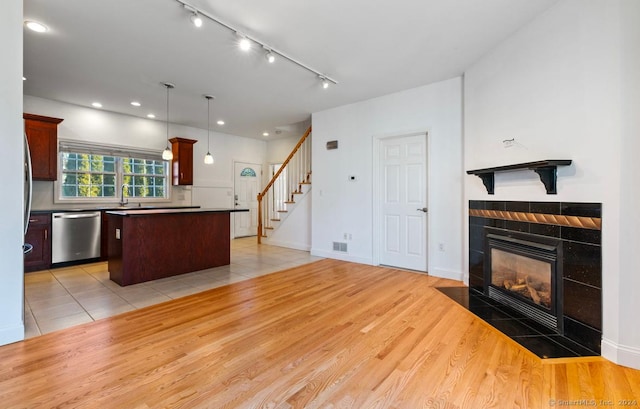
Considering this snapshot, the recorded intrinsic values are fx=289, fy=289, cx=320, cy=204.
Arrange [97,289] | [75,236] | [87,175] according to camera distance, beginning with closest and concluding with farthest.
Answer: [97,289] → [75,236] → [87,175]

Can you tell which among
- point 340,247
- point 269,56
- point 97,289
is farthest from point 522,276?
point 97,289

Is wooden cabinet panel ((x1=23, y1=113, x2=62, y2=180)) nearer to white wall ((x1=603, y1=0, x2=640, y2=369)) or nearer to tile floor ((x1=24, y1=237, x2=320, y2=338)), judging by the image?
tile floor ((x1=24, y1=237, x2=320, y2=338))

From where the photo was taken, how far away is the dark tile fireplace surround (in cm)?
216

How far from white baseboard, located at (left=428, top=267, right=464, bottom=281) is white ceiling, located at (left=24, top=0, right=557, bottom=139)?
2694mm

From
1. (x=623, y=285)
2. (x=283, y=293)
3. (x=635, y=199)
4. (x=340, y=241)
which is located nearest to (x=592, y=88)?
(x=635, y=199)

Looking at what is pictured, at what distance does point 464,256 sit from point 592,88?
7.61 feet

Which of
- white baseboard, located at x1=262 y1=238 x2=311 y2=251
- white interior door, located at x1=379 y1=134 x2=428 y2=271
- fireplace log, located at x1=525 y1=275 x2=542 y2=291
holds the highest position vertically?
white interior door, located at x1=379 y1=134 x2=428 y2=271

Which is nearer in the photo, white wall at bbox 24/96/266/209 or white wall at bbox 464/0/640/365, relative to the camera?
white wall at bbox 464/0/640/365

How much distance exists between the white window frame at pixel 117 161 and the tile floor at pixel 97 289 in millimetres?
1304

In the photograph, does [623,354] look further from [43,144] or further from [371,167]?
[43,144]

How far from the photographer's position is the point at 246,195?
816cm

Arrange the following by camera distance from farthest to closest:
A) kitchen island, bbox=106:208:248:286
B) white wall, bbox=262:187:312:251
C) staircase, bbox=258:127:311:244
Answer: staircase, bbox=258:127:311:244 → white wall, bbox=262:187:312:251 → kitchen island, bbox=106:208:248:286

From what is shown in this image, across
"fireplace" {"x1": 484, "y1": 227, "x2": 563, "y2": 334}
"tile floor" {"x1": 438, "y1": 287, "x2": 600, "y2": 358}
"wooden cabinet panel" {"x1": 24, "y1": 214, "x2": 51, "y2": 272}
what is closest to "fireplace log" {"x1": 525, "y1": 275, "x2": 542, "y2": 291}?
"fireplace" {"x1": 484, "y1": 227, "x2": 563, "y2": 334}

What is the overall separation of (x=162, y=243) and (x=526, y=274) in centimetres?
434
